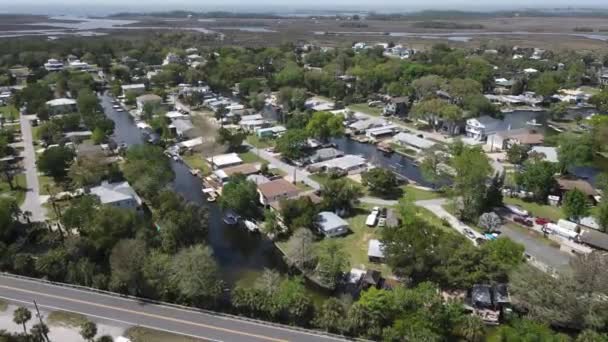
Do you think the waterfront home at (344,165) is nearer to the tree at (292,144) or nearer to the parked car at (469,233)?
the tree at (292,144)

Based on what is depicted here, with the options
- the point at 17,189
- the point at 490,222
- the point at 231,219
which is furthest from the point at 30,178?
the point at 490,222

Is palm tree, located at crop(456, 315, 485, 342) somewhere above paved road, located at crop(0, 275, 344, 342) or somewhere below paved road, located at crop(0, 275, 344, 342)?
above

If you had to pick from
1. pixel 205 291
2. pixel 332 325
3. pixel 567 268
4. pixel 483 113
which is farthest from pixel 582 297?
pixel 483 113

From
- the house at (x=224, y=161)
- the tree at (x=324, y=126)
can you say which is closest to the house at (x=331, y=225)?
the house at (x=224, y=161)

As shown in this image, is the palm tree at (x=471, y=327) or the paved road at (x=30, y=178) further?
the paved road at (x=30, y=178)

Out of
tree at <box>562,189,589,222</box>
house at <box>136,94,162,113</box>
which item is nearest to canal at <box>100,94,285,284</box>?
tree at <box>562,189,589,222</box>

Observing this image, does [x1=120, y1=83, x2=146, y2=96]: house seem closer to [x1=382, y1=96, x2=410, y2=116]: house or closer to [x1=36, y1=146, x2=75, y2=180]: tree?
[x1=36, y1=146, x2=75, y2=180]: tree

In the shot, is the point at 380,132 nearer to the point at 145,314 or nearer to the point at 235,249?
the point at 235,249
